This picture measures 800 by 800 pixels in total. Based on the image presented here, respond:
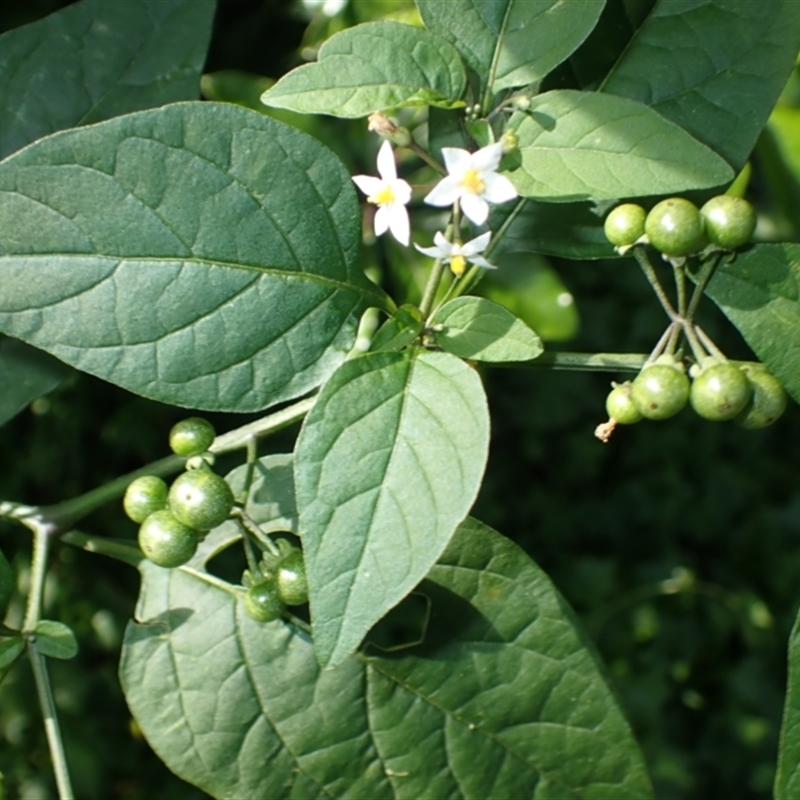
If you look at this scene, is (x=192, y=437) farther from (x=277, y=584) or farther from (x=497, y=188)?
(x=497, y=188)

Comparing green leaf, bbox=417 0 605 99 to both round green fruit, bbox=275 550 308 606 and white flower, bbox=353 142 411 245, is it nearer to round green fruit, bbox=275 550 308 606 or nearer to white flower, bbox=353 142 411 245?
white flower, bbox=353 142 411 245

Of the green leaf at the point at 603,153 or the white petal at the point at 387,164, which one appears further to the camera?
the white petal at the point at 387,164

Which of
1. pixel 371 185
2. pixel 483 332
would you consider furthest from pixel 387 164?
pixel 483 332

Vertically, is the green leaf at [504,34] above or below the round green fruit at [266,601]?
above

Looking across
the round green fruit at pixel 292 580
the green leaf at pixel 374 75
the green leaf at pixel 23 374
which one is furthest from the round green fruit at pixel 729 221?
the green leaf at pixel 23 374

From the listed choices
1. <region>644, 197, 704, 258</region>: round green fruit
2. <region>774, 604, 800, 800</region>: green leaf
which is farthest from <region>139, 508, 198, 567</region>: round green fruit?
<region>774, 604, 800, 800</region>: green leaf

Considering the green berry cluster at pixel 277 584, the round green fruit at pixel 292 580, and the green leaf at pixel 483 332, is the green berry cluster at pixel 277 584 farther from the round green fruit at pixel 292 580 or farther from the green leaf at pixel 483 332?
the green leaf at pixel 483 332
